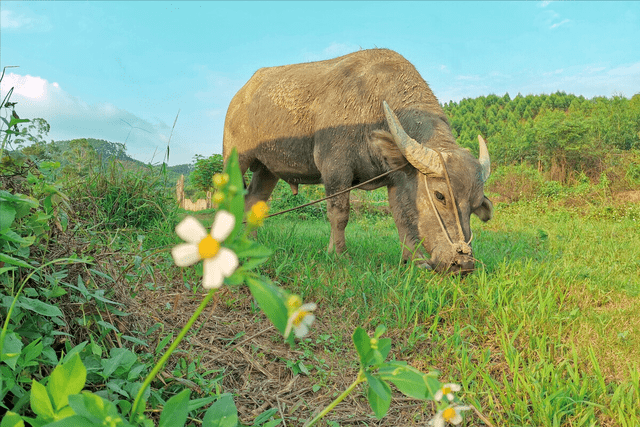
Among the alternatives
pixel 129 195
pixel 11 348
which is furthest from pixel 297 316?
pixel 129 195

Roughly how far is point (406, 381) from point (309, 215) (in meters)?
10.0

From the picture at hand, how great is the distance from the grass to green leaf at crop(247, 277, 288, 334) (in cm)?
189

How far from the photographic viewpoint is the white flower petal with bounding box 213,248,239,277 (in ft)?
1.75

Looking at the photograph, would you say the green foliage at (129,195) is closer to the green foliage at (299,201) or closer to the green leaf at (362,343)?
the green leaf at (362,343)

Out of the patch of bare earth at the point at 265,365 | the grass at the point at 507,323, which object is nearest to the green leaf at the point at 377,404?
the patch of bare earth at the point at 265,365

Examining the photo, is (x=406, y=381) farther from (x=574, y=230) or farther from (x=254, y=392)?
(x=574, y=230)

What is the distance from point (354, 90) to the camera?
4320 mm

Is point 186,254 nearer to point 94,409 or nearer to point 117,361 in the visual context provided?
point 94,409

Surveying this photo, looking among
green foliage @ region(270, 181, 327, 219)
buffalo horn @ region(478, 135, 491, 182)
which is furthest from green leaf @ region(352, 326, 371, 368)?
green foliage @ region(270, 181, 327, 219)

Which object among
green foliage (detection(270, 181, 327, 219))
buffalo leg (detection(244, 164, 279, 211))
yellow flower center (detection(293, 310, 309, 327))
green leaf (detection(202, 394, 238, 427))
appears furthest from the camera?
green foliage (detection(270, 181, 327, 219))

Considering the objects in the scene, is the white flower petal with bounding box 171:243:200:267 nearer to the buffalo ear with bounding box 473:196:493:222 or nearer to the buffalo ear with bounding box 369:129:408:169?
the buffalo ear with bounding box 369:129:408:169

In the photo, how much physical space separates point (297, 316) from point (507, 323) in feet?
8.60

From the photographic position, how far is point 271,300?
1.99 feet

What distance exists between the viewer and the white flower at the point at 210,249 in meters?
0.54
